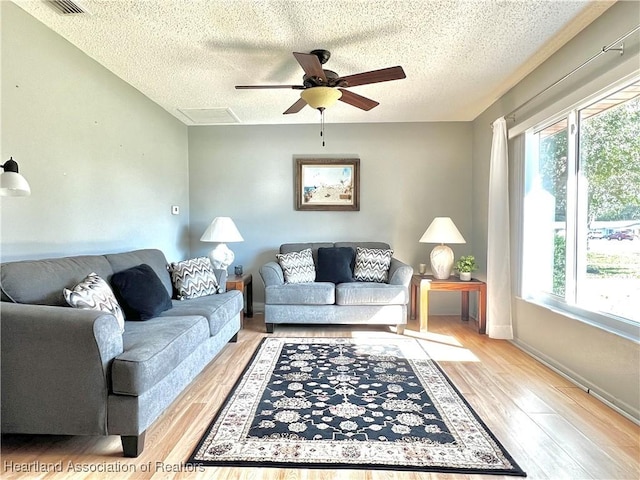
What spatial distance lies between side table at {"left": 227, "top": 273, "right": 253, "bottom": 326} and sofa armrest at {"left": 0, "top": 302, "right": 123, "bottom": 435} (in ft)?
6.92

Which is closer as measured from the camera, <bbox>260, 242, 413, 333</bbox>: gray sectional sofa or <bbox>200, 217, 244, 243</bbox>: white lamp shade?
<bbox>260, 242, 413, 333</bbox>: gray sectional sofa

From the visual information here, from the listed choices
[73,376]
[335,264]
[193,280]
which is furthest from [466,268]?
[73,376]

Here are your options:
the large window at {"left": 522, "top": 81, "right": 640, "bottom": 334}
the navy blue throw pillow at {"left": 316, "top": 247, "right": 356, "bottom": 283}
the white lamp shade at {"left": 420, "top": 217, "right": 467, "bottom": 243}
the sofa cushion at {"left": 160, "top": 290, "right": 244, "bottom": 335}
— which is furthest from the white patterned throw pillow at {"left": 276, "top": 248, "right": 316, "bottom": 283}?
the large window at {"left": 522, "top": 81, "right": 640, "bottom": 334}

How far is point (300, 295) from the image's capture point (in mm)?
3637

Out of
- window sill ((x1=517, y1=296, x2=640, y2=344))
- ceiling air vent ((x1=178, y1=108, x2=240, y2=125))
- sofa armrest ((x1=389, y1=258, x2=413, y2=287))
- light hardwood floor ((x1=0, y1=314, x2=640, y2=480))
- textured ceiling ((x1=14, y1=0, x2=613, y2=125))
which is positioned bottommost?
light hardwood floor ((x1=0, y1=314, x2=640, y2=480))

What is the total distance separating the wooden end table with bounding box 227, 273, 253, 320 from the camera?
12.3ft

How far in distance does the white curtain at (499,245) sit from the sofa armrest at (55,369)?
10.8 ft

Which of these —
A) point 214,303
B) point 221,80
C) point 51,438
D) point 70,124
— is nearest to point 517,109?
point 221,80

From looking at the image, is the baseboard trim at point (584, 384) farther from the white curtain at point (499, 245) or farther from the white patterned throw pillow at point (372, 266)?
the white patterned throw pillow at point (372, 266)

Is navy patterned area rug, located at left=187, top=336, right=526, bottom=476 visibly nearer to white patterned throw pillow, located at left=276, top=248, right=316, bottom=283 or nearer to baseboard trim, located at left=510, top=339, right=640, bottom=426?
baseboard trim, located at left=510, top=339, right=640, bottom=426

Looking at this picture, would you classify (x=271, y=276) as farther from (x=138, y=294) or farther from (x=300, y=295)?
(x=138, y=294)

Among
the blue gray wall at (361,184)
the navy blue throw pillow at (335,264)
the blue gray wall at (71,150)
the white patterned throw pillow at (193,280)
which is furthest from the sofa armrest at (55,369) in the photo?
the blue gray wall at (361,184)

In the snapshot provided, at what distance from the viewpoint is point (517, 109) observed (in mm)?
3195

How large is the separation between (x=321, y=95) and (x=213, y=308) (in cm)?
182
